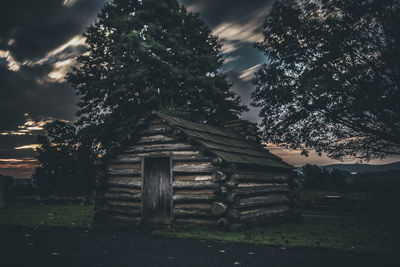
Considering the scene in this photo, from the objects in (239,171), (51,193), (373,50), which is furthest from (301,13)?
(51,193)

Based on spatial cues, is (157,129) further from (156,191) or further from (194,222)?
(194,222)

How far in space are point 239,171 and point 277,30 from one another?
41.1ft

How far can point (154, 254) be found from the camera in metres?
6.96

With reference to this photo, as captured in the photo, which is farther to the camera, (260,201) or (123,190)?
(123,190)

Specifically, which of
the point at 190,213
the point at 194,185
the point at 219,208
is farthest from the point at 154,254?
the point at 194,185

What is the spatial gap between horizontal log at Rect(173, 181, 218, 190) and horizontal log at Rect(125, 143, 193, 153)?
1.30 m

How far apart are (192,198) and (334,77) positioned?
11701 millimetres

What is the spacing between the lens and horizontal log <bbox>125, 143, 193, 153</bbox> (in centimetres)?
1159

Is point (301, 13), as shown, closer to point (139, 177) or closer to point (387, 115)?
point (387, 115)

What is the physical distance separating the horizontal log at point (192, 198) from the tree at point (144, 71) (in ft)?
30.1

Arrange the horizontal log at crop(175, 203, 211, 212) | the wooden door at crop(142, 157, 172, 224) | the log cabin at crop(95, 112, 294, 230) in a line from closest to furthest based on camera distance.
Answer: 1. the log cabin at crop(95, 112, 294, 230)
2. the horizontal log at crop(175, 203, 211, 212)
3. the wooden door at crop(142, 157, 172, 224)

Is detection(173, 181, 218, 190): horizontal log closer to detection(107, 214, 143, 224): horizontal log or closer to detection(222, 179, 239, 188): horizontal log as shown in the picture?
detection(222, 179, 239, 188): horizontal log

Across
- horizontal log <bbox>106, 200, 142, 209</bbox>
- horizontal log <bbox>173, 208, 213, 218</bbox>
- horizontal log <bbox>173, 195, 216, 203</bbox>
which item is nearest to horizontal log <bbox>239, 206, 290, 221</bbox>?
horizontal log <bbox>173, 208, 213, 218</bbox>

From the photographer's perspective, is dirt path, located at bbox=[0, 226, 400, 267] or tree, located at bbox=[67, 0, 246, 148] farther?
tree, located at bbox=[67, 0, 246, 148]
